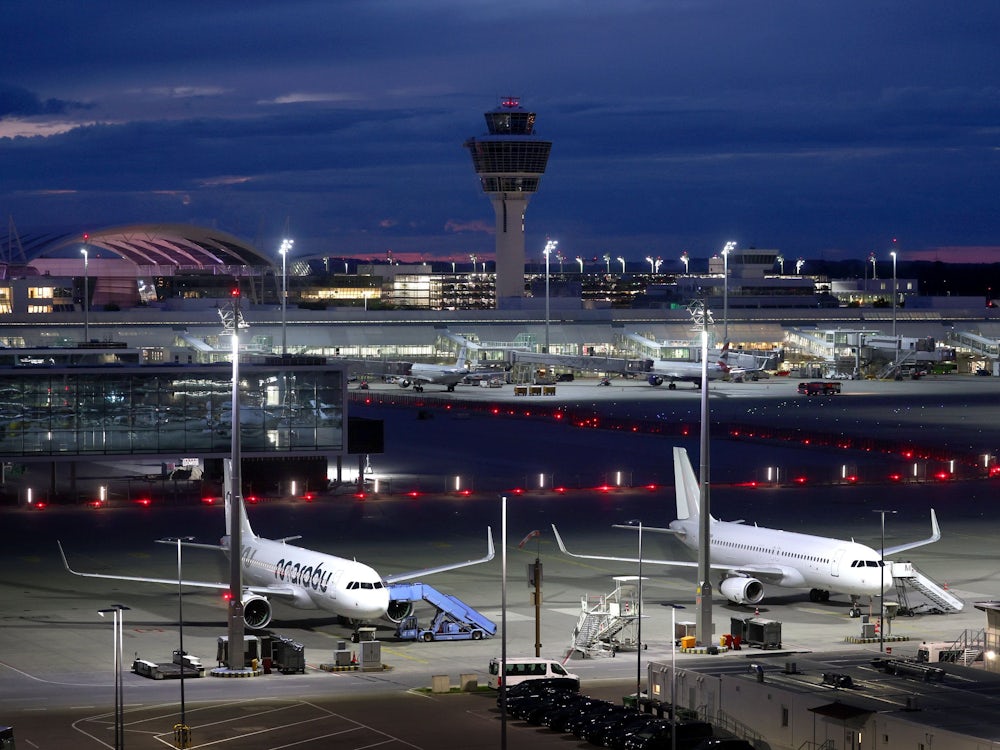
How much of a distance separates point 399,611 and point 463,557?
16323 mm

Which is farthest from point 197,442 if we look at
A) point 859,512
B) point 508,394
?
point 508,394

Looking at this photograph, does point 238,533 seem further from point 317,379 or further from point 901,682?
point 317,379

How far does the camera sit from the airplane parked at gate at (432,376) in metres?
185

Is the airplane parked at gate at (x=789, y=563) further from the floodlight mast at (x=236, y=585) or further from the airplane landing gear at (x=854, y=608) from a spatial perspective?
the floodlight mast at (x=236, y=585)

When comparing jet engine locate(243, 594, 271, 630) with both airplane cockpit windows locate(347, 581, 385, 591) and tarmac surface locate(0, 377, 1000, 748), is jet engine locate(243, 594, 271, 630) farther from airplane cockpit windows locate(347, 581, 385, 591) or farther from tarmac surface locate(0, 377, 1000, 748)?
airplane cockpit windows locate(347, 581, 385, 591)

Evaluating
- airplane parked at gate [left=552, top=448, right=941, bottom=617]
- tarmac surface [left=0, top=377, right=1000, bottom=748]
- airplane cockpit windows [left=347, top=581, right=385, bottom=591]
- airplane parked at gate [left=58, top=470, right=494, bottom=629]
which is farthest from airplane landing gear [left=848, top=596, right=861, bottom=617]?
airplane cockpit windows [left=347, top=581, right=385, bottom=591]

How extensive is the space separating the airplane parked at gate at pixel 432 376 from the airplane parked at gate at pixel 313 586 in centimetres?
12317

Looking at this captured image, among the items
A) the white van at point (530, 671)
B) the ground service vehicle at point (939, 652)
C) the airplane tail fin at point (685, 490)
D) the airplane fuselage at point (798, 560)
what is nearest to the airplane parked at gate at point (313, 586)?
the white van at point (530, 671)

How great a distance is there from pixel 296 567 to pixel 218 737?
1586cm

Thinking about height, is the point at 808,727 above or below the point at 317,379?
below

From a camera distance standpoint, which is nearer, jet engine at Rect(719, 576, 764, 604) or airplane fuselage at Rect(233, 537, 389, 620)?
airplane fuselage at Rect(233, 537, 389, 620)

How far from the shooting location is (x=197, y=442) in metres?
92.9

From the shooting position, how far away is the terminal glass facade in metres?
90.6

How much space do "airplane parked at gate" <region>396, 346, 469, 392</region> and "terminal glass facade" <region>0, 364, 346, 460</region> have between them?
88.0 m
